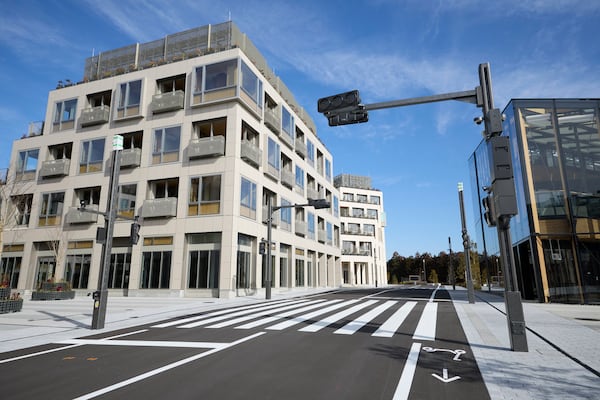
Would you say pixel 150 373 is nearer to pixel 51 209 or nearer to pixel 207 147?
pixel 207 147

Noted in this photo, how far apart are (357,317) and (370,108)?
7028mm

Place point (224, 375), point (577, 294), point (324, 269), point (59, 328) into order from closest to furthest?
point (224, 375)
point (59, 328)
point (577, 294)
point (324, 269)

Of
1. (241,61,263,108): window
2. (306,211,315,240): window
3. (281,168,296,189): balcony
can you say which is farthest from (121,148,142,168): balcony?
(306,211,315,240): window

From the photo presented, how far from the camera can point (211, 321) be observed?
11188mm

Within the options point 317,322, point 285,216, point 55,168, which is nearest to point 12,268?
point 55,168

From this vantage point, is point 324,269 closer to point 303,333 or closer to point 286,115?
point 286,115

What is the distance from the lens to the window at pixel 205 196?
936 inches

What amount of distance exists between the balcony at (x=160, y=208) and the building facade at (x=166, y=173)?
0.08 m

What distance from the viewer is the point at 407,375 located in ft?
17.2

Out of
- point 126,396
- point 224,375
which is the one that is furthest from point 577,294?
point 126,396

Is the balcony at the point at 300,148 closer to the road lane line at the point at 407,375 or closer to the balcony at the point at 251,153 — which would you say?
the balcony at the point at 251,153

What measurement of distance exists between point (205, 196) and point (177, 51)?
1327cm

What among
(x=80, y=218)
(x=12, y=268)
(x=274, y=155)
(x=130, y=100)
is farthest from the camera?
(x=274, y=155)

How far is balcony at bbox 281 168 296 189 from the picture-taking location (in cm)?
3194
